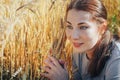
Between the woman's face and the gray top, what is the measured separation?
14 centimetres

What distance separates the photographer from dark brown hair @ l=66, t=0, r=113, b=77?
9.48ft

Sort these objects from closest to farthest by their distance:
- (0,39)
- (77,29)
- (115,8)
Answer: (77,29) < (0,39) < (115,8)

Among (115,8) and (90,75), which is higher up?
(115,8)

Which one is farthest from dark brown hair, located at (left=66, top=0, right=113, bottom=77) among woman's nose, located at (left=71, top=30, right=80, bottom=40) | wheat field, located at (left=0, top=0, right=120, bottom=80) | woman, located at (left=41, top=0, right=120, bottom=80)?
wheat field, located at (left=0, top=0, right=120, bottom=80)

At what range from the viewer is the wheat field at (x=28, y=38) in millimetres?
3531

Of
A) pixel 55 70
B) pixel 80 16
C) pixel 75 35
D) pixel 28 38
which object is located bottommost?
pixel 55 70

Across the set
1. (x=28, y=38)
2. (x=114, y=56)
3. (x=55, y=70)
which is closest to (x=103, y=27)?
(x=114, y=56)

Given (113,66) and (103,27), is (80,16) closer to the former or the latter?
(103,27)

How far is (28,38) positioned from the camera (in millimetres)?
3543

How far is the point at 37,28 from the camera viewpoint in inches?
142

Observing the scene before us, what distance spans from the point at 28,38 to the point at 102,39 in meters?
0.77

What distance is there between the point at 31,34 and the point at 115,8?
37.4 inches

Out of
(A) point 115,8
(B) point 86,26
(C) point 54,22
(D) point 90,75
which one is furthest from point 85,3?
(A) point 115,8

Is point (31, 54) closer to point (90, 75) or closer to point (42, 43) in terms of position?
point (42, 43)
